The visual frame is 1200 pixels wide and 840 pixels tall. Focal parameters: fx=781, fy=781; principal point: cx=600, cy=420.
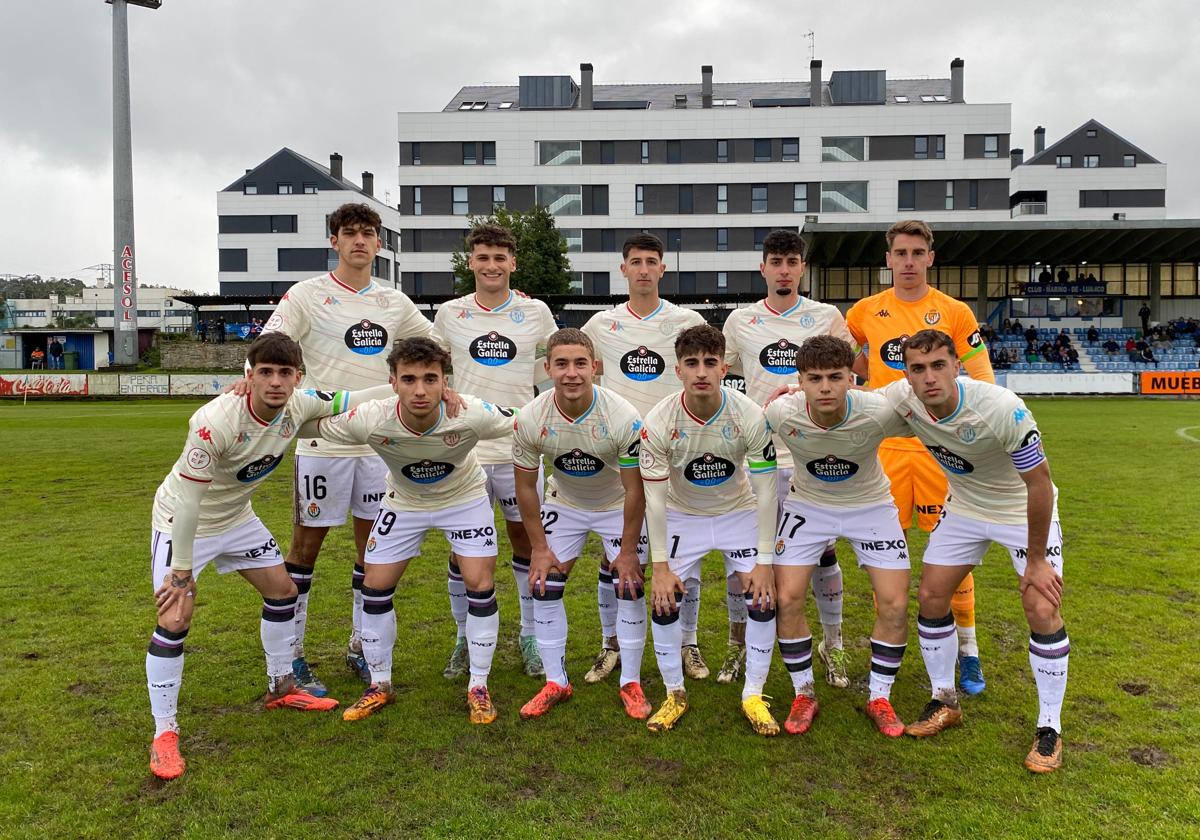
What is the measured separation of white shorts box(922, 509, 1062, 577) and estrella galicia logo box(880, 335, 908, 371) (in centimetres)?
119

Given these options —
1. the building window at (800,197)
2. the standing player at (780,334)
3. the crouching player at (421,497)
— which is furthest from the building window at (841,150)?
the crouching player at (421,497)

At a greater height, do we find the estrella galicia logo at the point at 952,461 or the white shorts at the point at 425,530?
the estrella galicia logo at the point at 952,461

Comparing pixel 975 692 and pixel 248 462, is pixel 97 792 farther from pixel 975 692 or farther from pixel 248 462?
pixel 975 692

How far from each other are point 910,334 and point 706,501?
185cm

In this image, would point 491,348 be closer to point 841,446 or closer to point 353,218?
point 353,218

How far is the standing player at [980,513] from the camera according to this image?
12.8ft

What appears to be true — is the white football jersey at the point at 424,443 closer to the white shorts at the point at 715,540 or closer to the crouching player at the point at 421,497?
the crouching player at the point at 421,497

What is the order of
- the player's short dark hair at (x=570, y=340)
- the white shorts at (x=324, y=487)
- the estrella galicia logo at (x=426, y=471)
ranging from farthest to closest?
the white shorts at (x=324, y=487), the estrella galicia logo at (x=426, y=471), the player's short dark hair at (x=570, y=340)

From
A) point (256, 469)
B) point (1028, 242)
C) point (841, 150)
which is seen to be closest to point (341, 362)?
point (256, 469)

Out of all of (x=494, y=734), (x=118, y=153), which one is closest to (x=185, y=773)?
(x=494, y=734)

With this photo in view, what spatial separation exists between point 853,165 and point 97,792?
5066 cm

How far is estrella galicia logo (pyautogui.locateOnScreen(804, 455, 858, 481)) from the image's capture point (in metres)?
4.48

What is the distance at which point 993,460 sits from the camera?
4.20 meters

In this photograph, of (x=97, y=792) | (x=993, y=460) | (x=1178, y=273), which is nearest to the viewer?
(x=97, y=792)
